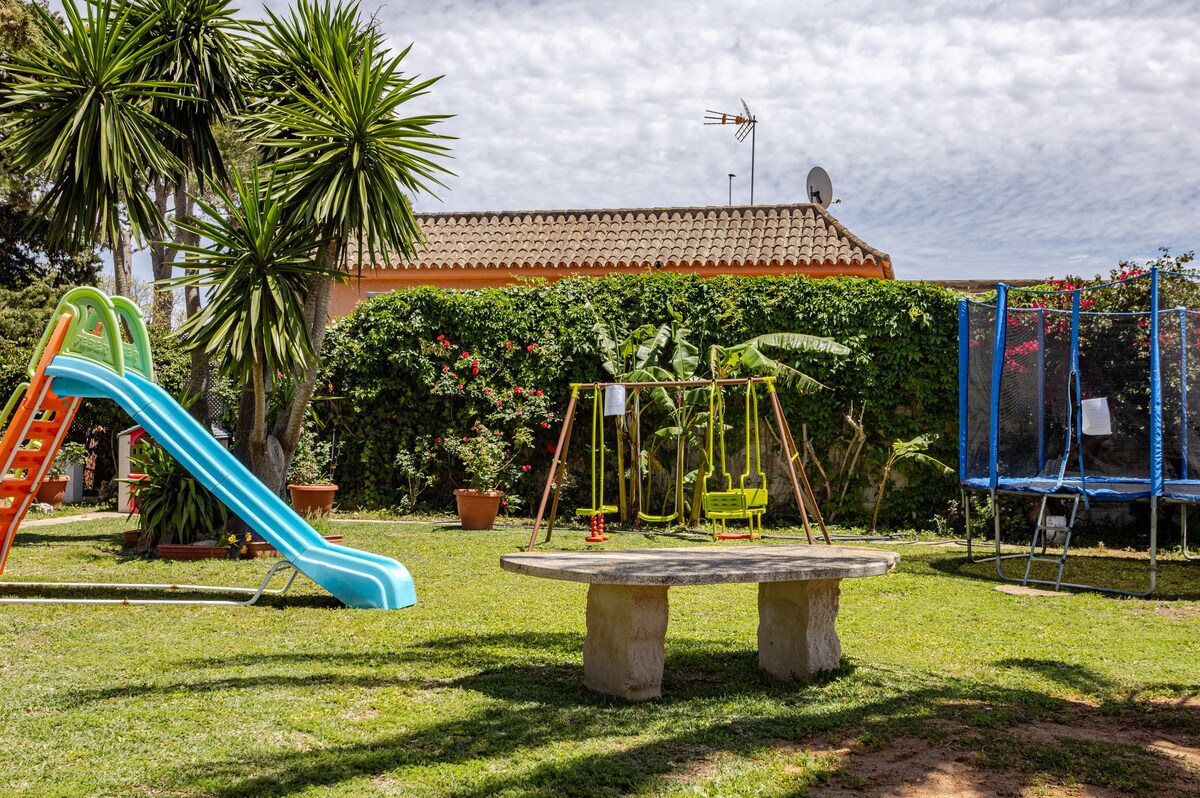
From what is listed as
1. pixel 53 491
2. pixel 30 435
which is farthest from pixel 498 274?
pixel 30 435

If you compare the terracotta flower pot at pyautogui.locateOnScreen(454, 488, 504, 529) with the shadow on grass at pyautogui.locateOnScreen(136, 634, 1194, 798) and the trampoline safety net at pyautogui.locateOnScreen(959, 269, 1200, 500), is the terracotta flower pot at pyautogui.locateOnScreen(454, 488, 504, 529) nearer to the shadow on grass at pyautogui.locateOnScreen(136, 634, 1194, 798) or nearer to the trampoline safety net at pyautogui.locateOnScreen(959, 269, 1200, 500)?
the trampoline safety net at pyautogui.locateOnScreen(959, 269, 1200, 500)

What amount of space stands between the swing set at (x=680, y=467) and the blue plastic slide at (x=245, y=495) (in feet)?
7.96

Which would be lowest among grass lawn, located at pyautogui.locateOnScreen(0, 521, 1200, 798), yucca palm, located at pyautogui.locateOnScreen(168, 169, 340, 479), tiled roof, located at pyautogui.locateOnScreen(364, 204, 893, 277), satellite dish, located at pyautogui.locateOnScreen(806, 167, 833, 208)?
grass lawn, located at pyautogui.locateOnScreen(0, 521, 1200, 798)

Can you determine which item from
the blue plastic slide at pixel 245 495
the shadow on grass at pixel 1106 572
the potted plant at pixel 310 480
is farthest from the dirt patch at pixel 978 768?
the potted plant at pixel 310 480

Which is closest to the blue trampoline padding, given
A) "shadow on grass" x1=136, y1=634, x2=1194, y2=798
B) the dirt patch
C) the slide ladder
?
"shadow on grass" x1=136, y1=634, x2=1194, y2=798

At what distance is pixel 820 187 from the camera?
19984mm

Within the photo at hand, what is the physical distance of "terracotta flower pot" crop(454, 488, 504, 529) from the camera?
37.9 feet

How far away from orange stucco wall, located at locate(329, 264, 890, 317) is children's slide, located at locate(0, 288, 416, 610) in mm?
9516

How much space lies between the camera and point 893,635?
6082 mm

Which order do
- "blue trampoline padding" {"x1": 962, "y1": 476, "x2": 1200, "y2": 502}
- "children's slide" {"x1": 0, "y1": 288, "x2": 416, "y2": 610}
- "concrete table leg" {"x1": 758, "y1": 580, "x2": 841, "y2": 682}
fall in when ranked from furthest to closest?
"blue trampoline padding" {"x1": 962, "y1": 476, "x2": 1200, "y2": 502} < "children's slide" {"x1": 0, "y1": 288, "x2": 416, "y2": 610} < "concrete table leg" {"x1": 758, "y1": 580, "x2": 841, "y2": 682}

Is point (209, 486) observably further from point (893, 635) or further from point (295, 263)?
point (893, 635)

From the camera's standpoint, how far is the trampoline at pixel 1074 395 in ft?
30.3

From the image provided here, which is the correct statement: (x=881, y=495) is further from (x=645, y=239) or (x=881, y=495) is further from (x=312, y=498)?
(x=645, y=239)

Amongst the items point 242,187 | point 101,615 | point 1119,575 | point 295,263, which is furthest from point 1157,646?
point 242,187
